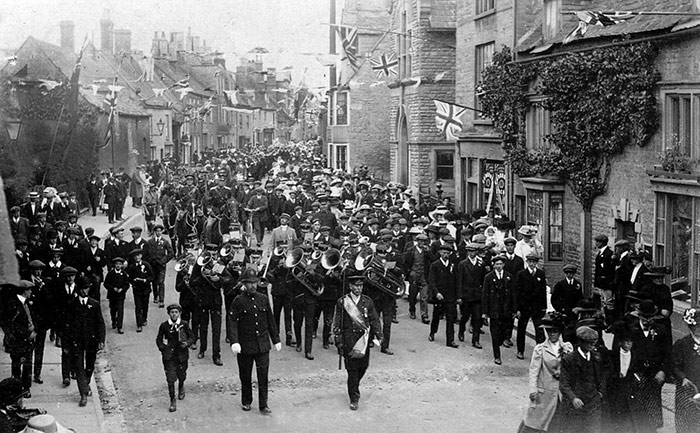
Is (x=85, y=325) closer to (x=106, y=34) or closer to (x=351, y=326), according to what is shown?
(x=351, y=326)

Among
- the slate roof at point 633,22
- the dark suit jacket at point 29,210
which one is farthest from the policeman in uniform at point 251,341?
the dark suit jacket at point 29,210

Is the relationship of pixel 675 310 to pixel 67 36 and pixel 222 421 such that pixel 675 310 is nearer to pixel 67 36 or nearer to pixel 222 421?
pixel 222 421

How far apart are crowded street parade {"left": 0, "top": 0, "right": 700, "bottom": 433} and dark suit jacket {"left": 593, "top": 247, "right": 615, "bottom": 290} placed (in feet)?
0.15

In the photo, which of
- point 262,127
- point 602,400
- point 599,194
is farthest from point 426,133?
point 262,127

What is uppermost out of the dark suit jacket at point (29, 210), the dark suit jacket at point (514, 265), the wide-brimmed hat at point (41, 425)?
the dark suit jacket at point (29, 210)

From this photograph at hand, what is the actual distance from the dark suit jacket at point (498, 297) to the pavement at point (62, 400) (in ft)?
20.0

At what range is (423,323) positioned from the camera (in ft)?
59.3

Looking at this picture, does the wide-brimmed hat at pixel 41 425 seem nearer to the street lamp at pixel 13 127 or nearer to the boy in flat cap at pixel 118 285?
the boy in flat cap at pixel 118 285

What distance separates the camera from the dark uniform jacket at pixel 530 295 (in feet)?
50.0

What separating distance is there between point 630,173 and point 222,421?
34.3 ft

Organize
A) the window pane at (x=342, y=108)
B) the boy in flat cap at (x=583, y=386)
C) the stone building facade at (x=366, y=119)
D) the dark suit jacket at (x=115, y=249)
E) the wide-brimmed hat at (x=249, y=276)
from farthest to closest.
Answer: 1. the window pane at (x=342, y=108)
2. the stone building facade at (x=366, y=119)
3. the dark suit jacket at (x=115, y=249)
4. the wide-brimmed hat at (x=249, y=276)
5. the boy in flat cap at (x=583, y=386)

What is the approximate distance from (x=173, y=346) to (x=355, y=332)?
2392 millimetres

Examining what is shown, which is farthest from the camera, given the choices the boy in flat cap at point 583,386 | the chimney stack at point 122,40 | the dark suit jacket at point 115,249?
the chimney stack at point 122,40

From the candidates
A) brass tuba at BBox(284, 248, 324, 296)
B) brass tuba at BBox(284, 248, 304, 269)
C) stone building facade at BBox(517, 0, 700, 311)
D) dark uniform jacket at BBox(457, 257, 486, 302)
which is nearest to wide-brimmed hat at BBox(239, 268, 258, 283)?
brass tuba at BBox(284, 248, 324, 296)
